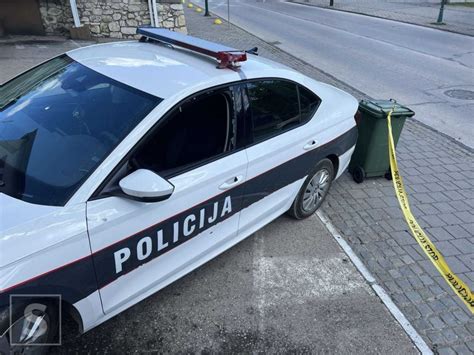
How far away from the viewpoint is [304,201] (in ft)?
13.0

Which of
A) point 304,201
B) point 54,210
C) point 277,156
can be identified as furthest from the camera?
point 304,201

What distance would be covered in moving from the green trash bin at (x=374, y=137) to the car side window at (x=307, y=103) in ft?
3.52

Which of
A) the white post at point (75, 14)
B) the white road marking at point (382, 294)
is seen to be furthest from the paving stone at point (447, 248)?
the white post at point (75, 14)

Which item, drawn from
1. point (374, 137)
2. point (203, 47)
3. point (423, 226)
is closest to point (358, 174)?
point (374, 137)

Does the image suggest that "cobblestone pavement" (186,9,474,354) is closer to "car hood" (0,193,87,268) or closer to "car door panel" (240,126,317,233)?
"car door panel" (240,126,317,233)

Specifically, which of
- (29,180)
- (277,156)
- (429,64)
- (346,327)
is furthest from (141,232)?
(429,64)

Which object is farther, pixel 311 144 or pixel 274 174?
pixel 311 144

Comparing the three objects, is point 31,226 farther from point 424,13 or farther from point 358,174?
point 424,13

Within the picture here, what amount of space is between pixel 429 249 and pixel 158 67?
3008 mm

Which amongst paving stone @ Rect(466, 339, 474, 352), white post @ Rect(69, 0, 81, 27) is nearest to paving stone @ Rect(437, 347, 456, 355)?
paving stone @ Rect(466, 339, 474, 352)

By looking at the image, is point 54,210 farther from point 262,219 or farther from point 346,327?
point 346,327

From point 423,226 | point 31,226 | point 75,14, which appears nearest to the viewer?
point 31,226

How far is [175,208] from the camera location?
243 centimetres

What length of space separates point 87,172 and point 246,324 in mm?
1642
